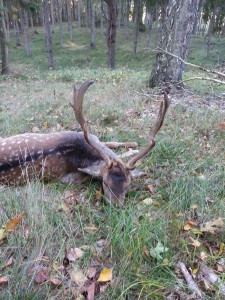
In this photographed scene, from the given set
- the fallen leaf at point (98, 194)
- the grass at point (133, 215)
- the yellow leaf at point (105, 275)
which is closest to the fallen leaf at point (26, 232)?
the grass at point (133, 215)

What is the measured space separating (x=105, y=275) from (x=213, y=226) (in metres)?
1.19

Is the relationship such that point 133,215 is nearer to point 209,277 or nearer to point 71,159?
point 209,277

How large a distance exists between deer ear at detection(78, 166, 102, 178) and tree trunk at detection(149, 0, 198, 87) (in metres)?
4.28

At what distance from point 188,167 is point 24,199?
216cm

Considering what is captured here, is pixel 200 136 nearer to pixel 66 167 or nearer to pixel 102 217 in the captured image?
pixel 66 167

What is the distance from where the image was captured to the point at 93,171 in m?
3.74

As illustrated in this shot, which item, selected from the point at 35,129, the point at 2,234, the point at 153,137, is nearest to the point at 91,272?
the point at 2,234

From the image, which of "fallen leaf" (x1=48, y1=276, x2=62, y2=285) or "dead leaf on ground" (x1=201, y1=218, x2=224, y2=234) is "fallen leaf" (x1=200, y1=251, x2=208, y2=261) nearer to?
"dead leaf on ground" (x1=201, y1=218, x2=224, y2=234)

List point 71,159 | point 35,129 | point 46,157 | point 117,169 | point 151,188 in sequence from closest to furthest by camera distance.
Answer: point 117,169
point 151,188
point 46,157
point 71,159
point 35,129

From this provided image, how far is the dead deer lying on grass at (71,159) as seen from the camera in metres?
3.46

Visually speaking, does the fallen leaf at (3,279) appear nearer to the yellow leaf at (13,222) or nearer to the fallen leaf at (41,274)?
the fallen leaf at (41,274)

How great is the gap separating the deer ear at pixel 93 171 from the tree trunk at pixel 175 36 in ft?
14.0

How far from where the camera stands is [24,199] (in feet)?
10.3

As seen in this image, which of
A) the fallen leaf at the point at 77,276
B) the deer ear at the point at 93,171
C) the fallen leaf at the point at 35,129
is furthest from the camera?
the fallen leaf at the point at 35,129
